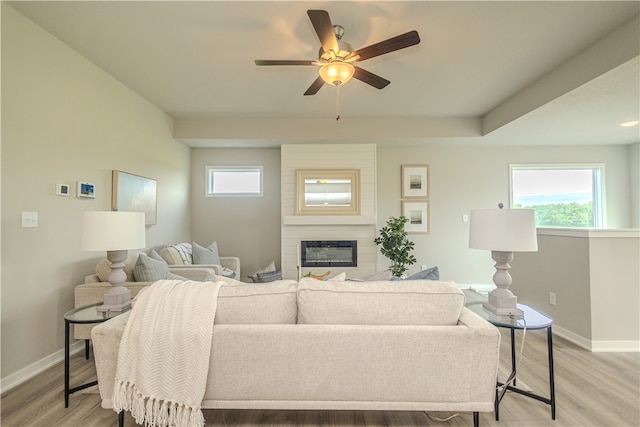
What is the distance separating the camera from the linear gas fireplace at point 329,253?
4.80m

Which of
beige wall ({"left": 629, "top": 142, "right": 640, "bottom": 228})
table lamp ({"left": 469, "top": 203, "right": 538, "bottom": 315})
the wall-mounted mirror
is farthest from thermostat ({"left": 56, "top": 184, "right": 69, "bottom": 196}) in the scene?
beige wall ({"left": 629, "top": 142, "right": 640, "bottom": 228})

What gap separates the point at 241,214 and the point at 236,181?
60 centimetres

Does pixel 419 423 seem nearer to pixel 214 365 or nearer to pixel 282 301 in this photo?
pixel 282 301

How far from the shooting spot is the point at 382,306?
1.53 m

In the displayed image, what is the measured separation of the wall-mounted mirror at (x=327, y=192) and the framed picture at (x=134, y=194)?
6.67 ft

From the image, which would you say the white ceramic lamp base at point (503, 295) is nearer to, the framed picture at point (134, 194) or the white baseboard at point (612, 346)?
the white baseboard at point (612, 346)

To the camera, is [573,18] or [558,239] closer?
[573,18]

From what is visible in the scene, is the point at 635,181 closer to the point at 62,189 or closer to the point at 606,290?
the point at 606,290

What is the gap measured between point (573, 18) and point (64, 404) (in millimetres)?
4437

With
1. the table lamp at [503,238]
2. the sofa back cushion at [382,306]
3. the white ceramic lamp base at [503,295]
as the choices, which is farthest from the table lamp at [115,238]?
the white ceramic lamp base at [503,295]

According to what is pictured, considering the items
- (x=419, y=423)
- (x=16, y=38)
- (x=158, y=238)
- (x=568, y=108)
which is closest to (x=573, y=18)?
(x=568, y=108)

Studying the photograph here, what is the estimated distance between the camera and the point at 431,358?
1.46 meters

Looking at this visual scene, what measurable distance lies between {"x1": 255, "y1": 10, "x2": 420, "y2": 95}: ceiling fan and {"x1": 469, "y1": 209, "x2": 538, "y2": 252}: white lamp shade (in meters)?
1.26

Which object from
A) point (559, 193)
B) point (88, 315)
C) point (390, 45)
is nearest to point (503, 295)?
point (390, 45)
